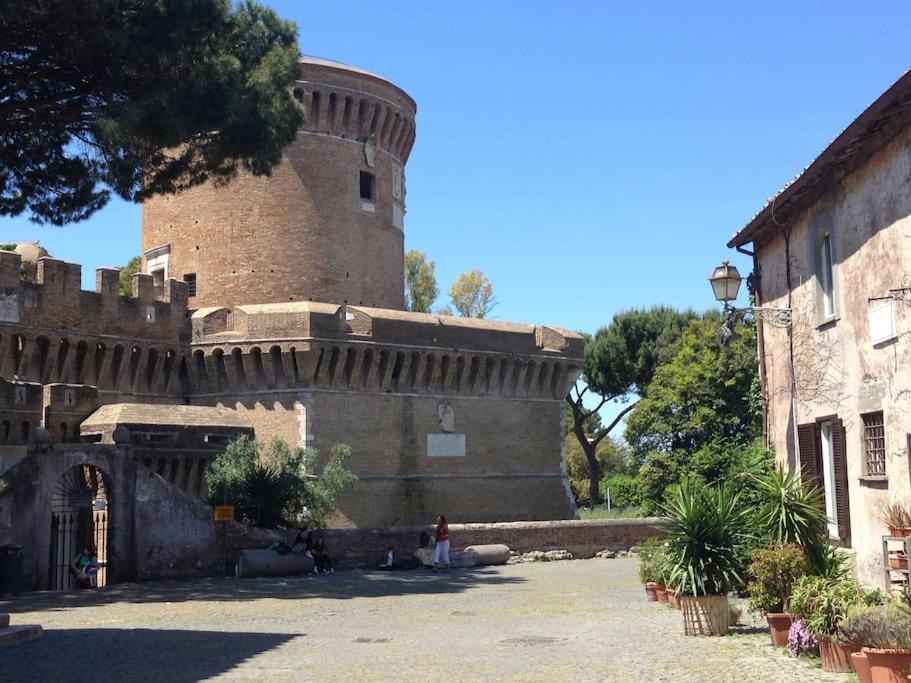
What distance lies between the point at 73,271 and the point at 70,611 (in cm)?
1268

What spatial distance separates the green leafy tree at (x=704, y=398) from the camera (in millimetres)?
29906

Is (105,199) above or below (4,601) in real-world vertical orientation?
above

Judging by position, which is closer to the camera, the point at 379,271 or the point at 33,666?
the point at 33,666

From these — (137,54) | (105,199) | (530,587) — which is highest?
(137,54)

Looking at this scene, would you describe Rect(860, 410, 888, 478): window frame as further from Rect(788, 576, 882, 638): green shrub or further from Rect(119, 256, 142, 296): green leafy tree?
Rect(119, 256, 142, 296): green leafy tree

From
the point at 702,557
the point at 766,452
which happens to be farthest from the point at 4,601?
the point at 766,452

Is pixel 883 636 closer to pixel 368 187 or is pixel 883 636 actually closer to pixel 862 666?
pixel 862 666

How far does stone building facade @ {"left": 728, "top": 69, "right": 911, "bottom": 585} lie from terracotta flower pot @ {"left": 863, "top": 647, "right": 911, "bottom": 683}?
4.19m

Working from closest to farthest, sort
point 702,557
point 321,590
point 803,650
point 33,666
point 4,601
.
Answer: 1. point 803,650
2. point 33,666
3. point 702,557
4. point 4,601
5. point 321,590

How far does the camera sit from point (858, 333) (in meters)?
12.6

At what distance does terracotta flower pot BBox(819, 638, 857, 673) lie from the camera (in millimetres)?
8758

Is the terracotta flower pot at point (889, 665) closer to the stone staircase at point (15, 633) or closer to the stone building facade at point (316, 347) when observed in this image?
the stone staircase at point (15, 633)

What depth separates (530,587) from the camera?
18.7 meters

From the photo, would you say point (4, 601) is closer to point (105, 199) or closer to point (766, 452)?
point (105, 199)
